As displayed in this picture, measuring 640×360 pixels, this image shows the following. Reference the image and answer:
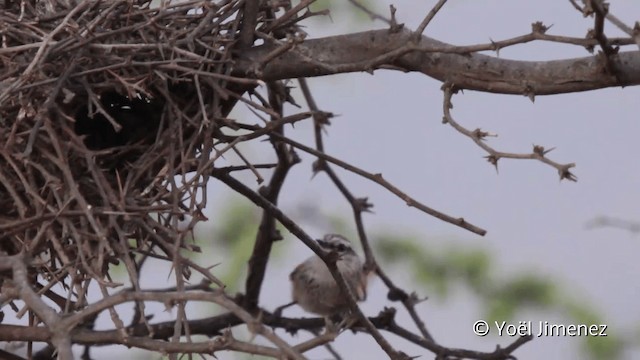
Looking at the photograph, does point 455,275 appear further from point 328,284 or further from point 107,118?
point 107,118

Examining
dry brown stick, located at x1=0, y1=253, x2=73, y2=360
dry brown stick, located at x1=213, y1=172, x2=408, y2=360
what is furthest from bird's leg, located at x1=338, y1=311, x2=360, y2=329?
dry brown stick, located at x1=0, y1=253, x2=73, y2=360

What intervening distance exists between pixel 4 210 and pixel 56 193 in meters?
0.22

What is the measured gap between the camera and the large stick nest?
243cm

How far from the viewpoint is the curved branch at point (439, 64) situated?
2.31m

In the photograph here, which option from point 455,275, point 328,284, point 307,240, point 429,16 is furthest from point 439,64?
point 455,275

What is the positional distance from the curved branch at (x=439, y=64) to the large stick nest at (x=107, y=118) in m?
0.11

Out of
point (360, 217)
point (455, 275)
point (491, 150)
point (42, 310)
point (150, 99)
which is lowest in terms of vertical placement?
point (42, 310)

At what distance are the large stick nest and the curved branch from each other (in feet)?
0.36

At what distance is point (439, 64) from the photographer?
2512 millimetres

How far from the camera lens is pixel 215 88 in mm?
2611

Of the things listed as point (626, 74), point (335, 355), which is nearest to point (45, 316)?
point (626, 74)

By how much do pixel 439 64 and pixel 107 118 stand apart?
681 mm

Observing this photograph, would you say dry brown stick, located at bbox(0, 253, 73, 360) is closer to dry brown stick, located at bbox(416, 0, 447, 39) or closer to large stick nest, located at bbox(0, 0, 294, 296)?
large stick nest, located at bbox(0, 0, 294, 296)

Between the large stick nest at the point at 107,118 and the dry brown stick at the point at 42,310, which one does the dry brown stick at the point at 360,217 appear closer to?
the large stick nest at the point at 107,118
